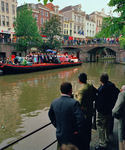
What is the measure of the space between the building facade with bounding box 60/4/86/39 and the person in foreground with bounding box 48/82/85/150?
165 feet

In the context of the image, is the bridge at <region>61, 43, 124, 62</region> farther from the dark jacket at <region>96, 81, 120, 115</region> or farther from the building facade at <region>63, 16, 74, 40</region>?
the dark jacket at <region>96, 81, 120, 115</region>

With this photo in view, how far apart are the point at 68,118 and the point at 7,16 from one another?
34.4 m

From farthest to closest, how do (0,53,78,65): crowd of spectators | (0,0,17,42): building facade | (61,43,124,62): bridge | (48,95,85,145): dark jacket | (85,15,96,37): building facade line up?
1. (85,15,96,37): building facade
2. (61,43,124,62): bridge
3. (0,0,17,42): building facade
4. (0,53,78,65): crowd of spectators
5. (48,95,85,145): dark jacket

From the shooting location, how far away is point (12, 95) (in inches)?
377

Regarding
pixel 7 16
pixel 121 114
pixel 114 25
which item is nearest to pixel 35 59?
pixel 7 16

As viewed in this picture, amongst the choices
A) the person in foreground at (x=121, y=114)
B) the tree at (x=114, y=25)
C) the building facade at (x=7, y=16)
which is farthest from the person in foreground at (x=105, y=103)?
the building facade at (x=7, y=16)

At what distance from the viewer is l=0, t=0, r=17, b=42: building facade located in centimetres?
3150

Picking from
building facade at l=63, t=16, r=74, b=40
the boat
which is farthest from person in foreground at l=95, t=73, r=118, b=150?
building facade at l=63, t=16, r=74, b=40

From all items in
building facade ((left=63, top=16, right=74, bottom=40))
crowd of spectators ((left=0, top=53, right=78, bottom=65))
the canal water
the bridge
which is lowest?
the canal water

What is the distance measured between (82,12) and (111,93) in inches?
2219

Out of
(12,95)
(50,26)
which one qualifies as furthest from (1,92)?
(50,26)

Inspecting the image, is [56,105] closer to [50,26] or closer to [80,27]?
[50,26]

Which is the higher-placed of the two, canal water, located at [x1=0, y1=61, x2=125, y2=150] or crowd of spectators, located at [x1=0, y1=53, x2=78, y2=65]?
crowd of spectators, located at [x1=0, y1=53, x2=78, y2=65]

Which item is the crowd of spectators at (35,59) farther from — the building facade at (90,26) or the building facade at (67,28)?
the building facade at (90,26)
